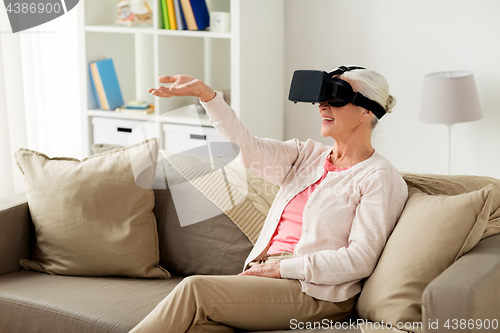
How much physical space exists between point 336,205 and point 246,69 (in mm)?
1556

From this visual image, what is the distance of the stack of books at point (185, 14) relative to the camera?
3.14 m

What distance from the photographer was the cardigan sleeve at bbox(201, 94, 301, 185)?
173 centimetres

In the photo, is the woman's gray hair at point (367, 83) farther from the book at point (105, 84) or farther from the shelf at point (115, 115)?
the book at point (105, 84)

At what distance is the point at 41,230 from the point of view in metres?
2.11

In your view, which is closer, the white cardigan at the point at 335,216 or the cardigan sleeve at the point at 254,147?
the white cardigan at the point at 335,216

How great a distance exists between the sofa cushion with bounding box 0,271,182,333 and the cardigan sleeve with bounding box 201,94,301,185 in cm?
53

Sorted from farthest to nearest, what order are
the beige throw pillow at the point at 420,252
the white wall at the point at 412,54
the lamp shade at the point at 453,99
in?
→ the white wall at the point at 412,54 < the lamp shade at the point at 453,99 < the beige throw pillow at the point at 420,252

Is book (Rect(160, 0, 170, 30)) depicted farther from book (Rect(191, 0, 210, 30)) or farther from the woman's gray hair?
the woman's gray hair

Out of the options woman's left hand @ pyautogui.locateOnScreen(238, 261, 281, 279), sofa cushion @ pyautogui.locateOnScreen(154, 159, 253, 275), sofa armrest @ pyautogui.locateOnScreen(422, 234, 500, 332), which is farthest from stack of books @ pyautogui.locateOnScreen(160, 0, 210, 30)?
sofa armrest @ pyautogui.locateOnScreen(422, 234, 500, 332)

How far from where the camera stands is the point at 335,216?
1.69m

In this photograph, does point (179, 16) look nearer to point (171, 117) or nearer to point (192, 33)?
point (192, 33)

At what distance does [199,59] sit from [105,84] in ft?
1.95

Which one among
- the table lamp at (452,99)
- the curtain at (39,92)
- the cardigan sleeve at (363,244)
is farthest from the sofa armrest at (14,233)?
the table lamp at (452,99)

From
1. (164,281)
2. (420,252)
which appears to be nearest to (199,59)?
(164,281)
